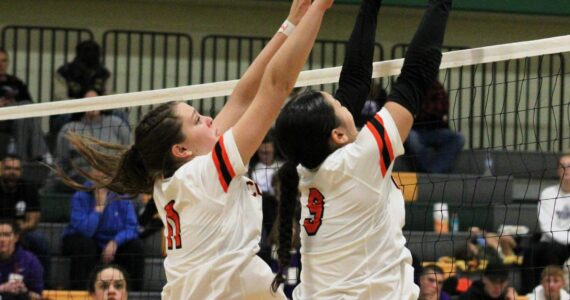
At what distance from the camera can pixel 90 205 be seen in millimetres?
9219

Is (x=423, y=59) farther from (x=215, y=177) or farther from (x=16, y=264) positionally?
(x=16, y=264)

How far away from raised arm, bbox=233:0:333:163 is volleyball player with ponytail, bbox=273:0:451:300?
0.10 m

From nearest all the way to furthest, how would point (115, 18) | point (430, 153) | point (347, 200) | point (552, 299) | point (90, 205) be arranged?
point (347, 200) < point (552, 299) < point (90, 205) < point (430, 153) < point (115, 18)

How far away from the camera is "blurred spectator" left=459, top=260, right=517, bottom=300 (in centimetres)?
852

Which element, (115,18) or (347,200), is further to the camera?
(115,18)

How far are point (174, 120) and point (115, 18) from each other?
865 cm

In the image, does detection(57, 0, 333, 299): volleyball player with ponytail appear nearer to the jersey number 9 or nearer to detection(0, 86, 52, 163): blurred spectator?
the jersey number 9

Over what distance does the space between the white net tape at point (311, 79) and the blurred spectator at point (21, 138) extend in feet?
13.1

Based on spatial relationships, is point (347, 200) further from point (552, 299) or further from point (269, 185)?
point (269, 185)

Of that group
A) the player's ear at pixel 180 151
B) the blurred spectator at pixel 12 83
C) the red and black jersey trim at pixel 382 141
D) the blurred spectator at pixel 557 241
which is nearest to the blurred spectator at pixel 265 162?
the blurred spectator at pixel 557 241

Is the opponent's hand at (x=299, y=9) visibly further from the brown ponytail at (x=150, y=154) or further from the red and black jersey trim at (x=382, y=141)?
the red and black jersey trim at (x=382, y=141)

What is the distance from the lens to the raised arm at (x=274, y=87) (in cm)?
389

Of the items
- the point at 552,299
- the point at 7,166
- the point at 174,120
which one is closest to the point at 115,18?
the point at 7,166

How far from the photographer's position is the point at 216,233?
13.3 ft
